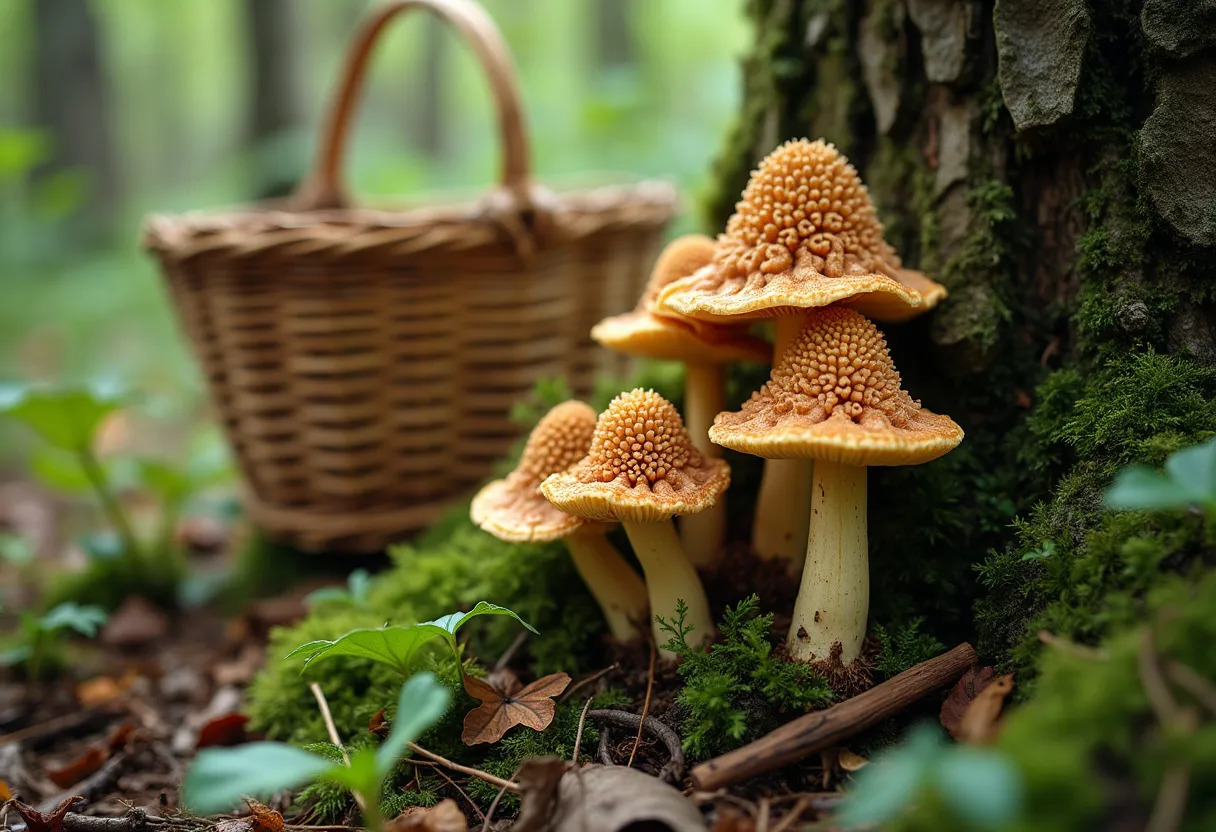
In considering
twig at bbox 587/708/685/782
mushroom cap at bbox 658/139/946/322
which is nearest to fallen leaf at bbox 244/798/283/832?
twig at bbox 587/708/685/782

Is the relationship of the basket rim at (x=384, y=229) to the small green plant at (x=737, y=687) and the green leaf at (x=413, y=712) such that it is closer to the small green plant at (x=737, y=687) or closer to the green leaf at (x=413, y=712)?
the small green plant at (x=737, y=687)

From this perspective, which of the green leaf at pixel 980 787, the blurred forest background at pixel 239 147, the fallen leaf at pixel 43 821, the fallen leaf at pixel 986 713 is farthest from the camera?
the blurred forest background at pixel 239 147

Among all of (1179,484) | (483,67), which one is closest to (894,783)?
(1179,484)

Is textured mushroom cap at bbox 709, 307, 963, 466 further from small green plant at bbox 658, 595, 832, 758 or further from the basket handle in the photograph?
the basket handle

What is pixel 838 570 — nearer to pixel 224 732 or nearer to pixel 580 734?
pixel 580 734

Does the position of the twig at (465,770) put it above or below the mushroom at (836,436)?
below

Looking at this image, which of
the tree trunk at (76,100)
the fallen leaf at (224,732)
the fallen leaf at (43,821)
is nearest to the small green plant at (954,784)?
the fallen leaf at (43,821)

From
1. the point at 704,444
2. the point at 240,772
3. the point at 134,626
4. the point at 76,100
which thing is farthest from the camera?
the point at 76,100

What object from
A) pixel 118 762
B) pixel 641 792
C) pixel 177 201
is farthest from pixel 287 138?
pixel 177 201
